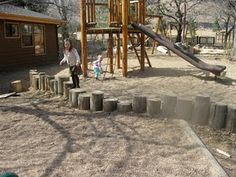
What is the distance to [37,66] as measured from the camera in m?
16.5

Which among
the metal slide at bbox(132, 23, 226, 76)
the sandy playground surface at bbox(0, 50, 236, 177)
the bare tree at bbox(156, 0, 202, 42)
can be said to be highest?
the bare tree at bbox(156, 0, 202, 42)

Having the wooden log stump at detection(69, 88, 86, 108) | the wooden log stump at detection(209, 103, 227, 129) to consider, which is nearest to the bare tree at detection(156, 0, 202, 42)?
the wooden log stump at detection(69, 88, 86, 108)

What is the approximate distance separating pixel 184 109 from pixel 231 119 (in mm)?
821

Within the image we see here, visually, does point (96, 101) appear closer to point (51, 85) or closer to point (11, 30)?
point (51, 85)

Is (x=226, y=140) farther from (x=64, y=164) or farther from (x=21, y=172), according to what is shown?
(x=21, y=172)

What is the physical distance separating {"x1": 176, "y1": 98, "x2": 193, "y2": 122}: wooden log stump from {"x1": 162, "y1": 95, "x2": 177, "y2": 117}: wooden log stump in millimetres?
79

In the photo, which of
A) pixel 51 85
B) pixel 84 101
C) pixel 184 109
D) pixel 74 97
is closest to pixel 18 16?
pixel 51 85

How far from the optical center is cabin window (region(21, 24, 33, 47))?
16016 millimetres

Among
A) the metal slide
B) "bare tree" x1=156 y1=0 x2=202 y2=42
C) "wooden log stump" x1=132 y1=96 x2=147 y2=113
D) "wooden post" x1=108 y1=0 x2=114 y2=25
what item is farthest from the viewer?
"bare tree" x1=156 y1=0 x2=202 y2=42

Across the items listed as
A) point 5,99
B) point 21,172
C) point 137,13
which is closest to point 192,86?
point 137,13

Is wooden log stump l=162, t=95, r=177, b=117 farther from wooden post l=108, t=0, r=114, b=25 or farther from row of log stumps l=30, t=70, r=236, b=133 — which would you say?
wooden post l=108, t=0, r=114, b=25

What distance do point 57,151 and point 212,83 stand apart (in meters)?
6.55

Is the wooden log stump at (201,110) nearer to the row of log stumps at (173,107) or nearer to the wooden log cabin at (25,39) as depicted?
the row of log stumps at (173,107)

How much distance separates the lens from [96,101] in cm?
672
